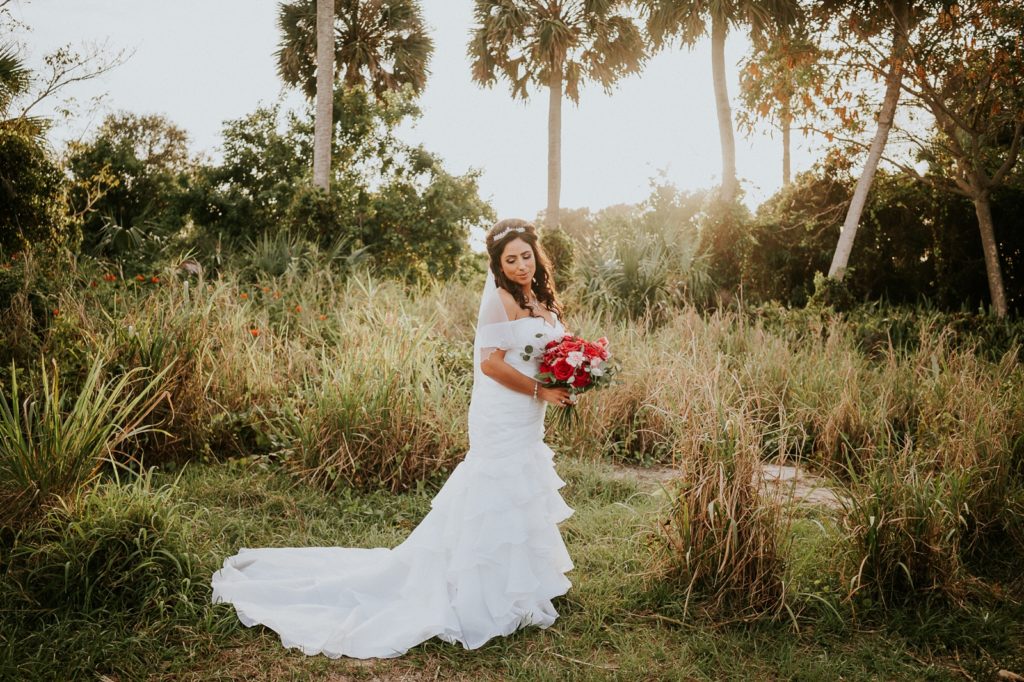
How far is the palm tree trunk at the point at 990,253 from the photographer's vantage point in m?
11.4

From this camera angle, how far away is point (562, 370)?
333 cm

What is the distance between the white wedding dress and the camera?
3312 millimetres

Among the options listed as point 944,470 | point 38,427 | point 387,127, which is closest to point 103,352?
point 38,427

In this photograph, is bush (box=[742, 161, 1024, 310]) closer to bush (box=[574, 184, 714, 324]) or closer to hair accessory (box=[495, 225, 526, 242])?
bush (box=[574, 184, 714, 324])

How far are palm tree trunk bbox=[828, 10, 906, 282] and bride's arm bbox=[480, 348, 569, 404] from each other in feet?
34.7

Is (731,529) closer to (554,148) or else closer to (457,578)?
(457,578)

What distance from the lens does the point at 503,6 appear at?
1861 cm

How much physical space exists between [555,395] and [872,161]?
458 inches

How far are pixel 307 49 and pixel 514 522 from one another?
18451 millimetres

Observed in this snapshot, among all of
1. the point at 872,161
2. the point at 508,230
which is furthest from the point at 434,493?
the point at 872,161

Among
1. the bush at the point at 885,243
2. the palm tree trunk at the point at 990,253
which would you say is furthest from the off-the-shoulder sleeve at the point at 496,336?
the palm tree trunk at the point at 990,253

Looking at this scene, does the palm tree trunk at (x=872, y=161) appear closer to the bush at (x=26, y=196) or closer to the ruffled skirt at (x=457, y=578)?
the ruffled skirt at (x=457, y=578)

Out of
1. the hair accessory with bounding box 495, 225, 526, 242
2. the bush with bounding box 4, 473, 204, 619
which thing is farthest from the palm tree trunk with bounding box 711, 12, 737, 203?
the bush with bounding box 4, 473, 204, 619

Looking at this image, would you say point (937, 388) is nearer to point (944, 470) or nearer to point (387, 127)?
point (944, 470)
